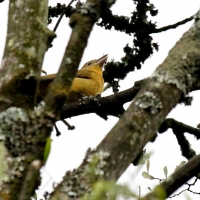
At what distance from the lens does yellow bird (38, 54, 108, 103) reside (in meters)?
5.36

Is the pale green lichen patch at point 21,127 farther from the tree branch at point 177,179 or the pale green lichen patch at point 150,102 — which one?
the tree branch at point 177,179

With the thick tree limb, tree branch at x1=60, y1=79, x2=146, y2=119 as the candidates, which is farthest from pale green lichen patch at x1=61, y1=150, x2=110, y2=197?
tree branch at x1=60, y1=79, x2=146, y2=119

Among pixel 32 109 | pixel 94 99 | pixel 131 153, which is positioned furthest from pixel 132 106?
pixel 94 99

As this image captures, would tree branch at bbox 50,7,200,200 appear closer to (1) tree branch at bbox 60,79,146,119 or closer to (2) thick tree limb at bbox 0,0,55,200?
(2) thick tree limb at bbox 0,0,55,200

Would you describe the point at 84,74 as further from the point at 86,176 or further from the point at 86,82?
the point at 86,176

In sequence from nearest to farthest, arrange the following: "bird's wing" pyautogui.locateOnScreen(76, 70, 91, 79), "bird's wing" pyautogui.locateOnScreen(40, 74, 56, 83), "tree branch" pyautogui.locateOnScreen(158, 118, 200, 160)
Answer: "tree branch" pyautogui.locateOnScreen(158, 118, 200, 160) → "bird's wing" pyautogui.locateOnScreen(40, 74, 56, 83) → "bird's wing" pyautogui.locateOnScreen(76, 70, 91, 79)

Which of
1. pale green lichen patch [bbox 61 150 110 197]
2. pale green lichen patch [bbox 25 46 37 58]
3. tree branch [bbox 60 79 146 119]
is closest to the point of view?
pale green lichen patch [bbox 61 150 110 197]

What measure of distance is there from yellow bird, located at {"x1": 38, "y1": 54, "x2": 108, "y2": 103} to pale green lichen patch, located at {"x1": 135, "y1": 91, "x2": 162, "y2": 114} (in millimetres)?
3035

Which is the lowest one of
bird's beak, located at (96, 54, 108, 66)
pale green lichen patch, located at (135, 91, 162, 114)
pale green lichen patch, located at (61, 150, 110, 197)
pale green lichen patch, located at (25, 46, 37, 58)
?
pale green lichen patch, located at (61, 150, 110, 197)

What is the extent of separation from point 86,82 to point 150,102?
13.7ft

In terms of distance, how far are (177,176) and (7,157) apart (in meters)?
0.54

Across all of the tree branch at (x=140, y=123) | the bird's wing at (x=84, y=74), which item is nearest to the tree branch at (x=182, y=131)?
the tree branch at (x=140, y=123)

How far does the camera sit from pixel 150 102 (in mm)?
1872

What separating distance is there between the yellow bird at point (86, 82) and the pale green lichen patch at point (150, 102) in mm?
3035
